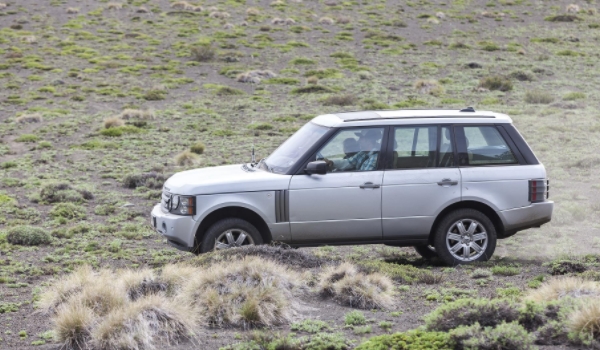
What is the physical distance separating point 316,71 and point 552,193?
23.8 meters

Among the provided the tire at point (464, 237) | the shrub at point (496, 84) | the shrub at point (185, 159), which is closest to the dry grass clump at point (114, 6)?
the shrub at point (496, 84)

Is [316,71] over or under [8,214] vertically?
over

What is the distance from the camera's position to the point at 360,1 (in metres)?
67.5

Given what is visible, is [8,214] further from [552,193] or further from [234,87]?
[234,87]

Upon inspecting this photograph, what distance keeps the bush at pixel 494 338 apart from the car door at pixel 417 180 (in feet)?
13.0

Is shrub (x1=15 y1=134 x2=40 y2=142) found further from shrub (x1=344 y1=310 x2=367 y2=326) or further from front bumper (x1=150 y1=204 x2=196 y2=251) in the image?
shrub (x1=344 y1=310 x2=367 y2=326)

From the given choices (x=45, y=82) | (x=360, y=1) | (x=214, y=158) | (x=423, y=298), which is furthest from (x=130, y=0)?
(x=423, y=298)

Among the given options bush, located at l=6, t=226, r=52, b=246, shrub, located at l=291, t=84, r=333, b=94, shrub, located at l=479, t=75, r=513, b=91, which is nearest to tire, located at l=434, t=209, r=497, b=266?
bush, located at l=6, t=226, r=52, b=246

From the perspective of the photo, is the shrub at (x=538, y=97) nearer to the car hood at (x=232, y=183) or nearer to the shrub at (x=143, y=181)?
the shrub at (x=143, y=181)

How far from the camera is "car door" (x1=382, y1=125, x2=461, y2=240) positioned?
997 cm

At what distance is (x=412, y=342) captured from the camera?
6.22 m

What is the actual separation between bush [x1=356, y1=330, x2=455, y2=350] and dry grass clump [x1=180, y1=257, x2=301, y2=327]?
3.97 feet

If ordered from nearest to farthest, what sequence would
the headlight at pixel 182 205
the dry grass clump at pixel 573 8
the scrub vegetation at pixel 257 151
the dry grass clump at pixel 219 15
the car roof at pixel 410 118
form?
the scrub vegetation at pixel 257 151, the headlight at pixel 182 205, the car roof at pixel 410 118, the dry grass clump at pixel 219 15, the dry grass clump at pixel 573 8

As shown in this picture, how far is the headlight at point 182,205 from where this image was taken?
9.75 meters
